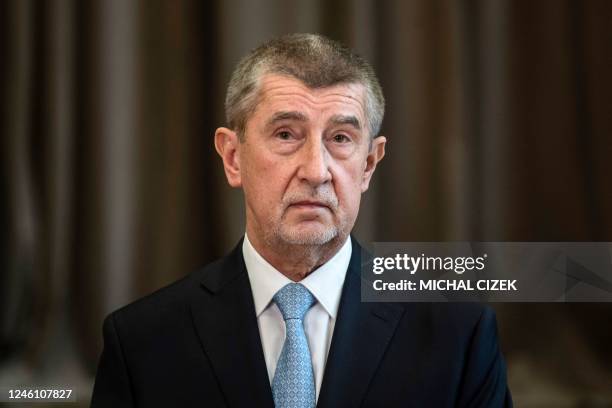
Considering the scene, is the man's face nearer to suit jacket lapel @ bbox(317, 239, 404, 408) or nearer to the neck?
the neck

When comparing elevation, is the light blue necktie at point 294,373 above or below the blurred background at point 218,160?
below

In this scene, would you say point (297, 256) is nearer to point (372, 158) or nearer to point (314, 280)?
point (314, 280)

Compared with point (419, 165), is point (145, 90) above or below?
above

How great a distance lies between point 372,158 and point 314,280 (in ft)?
0.80

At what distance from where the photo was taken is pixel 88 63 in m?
1.40

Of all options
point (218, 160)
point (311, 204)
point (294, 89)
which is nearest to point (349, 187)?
point (311, 204)

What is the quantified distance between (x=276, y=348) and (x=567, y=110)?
2.29 ft

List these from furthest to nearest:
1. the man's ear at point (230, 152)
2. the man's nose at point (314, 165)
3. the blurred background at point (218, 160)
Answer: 1. the blurred background at point (218, 160)
2. the man's ear at point (230, 152)
3. the man's nose at point (314, 165)

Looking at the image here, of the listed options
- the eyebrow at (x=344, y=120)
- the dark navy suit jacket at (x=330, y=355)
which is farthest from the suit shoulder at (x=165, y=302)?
the eyebrow at (x=344, y=120)

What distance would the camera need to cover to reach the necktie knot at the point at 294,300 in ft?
4.00

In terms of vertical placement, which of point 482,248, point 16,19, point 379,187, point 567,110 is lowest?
point 482,248

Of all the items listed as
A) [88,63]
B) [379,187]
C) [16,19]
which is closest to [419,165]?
[379,187]

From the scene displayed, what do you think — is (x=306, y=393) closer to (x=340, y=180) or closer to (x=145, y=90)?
(x=340, y=180)

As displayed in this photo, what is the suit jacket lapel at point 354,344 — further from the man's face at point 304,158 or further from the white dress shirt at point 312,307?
the man's face at point 304,158
